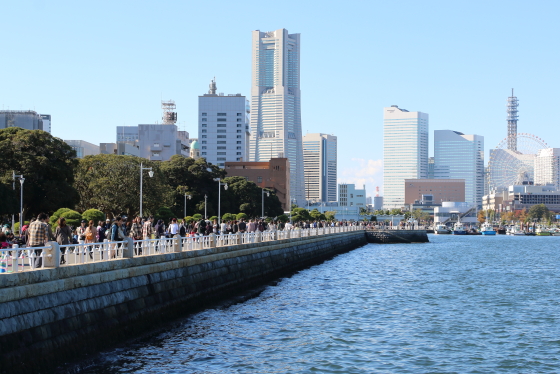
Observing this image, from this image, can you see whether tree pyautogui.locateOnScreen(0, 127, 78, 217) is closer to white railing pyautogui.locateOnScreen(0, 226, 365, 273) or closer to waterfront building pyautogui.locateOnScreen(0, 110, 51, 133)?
white railing pyautogui.locateOnScreen(0, 226, 365, 273)

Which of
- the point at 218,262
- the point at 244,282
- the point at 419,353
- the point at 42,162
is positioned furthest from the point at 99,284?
the point at 42,162

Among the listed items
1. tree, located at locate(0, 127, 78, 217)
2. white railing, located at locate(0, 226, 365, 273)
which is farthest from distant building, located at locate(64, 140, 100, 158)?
white railing, located at locate(0, 226, 365, 273)

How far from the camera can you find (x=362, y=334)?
2695cm

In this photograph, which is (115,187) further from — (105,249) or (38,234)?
(38,234)

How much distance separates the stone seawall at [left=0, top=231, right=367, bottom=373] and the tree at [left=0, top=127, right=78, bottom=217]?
3449 cm

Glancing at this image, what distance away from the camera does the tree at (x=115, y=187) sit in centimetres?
8281

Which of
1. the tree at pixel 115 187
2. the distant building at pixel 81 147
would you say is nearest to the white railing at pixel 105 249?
the tree at pixel 115 187

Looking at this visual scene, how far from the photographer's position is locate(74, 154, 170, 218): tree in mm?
82812

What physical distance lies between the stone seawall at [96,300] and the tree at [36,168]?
3449 centimetres

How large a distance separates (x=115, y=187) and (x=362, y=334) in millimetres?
61040

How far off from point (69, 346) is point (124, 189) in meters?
66.0

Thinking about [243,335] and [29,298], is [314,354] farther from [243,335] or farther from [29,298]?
[29,298]

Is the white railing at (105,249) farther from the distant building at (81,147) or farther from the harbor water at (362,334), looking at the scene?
the distant building at (81,147)

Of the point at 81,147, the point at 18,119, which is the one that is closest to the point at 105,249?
the point at 81,147
